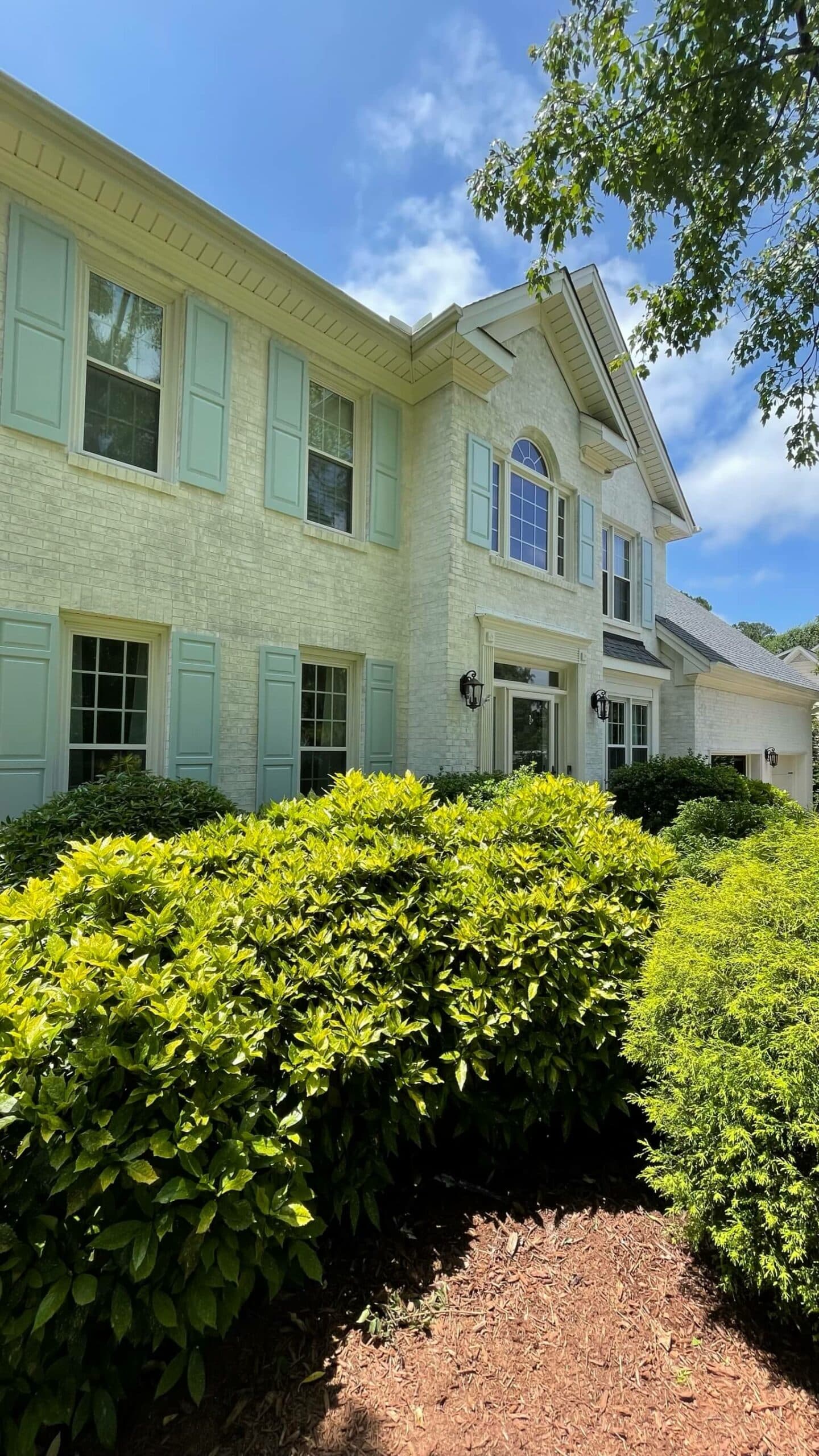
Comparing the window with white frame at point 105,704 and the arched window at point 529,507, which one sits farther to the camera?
the arched window at point 529,507

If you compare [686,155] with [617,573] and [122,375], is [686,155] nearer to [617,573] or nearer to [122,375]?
[122,375]

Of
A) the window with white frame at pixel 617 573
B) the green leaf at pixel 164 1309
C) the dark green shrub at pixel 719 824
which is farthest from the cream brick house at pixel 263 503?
the green leaf at pixel 164 1309

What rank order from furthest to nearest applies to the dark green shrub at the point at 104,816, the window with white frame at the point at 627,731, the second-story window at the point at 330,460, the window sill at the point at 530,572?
the window with white frame at the point at 627,731 → the window sill at the point at 530,572 → the second-story window at the point at 330,460 → the dark green shrub at the point at 104,816

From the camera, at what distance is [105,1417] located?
5.61ft

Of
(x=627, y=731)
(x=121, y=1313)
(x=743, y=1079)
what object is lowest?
(x=121, y=1313)

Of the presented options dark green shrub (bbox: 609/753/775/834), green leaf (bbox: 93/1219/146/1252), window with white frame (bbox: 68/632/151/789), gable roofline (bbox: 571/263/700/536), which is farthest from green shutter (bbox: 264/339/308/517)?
green leaf (bbox: 93/1219/146/1252)

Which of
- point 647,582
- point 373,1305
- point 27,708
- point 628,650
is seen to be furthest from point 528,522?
point 373,1305

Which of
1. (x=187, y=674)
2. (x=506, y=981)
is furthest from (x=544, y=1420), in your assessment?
(x=187, y=674)

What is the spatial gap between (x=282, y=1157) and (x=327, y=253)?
356 inches

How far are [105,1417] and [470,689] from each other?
720 cm

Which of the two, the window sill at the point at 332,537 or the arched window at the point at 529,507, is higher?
the arched window at the point at 529,507

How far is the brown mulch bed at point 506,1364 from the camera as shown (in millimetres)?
1836

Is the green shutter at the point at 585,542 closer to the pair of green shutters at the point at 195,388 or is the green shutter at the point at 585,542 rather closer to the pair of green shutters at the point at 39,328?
the pair of green shutters at the point at 195,388

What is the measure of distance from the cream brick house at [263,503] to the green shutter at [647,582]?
3327 mm
